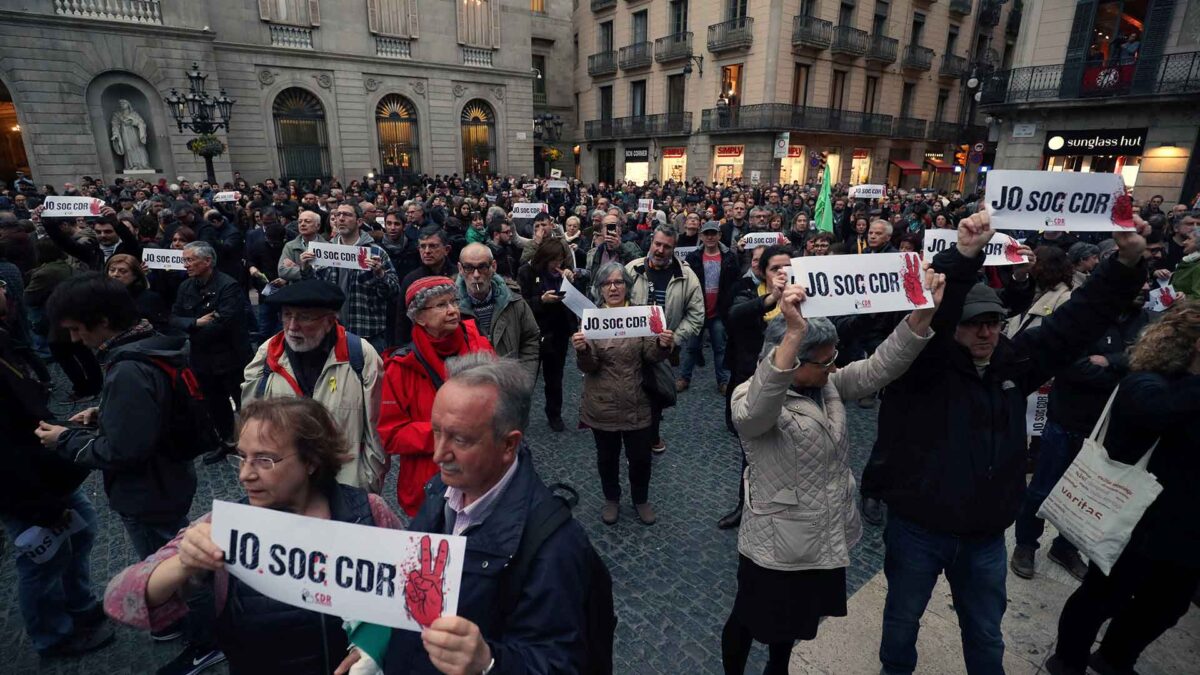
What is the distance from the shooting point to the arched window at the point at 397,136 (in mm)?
26719

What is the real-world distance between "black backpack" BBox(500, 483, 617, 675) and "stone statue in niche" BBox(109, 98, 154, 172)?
25127 millimetres

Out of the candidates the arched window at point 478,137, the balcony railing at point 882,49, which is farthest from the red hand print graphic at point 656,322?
the balcony railing at point 882,49

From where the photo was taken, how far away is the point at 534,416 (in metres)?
6.14

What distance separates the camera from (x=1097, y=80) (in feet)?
55.7

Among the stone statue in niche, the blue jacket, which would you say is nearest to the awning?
the stone statue in niche

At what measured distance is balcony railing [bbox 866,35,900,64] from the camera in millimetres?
28875

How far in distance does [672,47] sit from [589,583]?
3292 cm

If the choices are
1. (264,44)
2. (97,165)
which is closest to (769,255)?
(97,165)

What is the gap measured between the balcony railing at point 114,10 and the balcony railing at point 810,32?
81.9ft

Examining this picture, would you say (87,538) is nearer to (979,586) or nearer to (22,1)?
(979,586)

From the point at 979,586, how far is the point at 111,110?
26551 millimetres

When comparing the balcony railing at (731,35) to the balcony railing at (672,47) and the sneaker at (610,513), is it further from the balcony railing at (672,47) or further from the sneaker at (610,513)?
the sneaker at (610,513)

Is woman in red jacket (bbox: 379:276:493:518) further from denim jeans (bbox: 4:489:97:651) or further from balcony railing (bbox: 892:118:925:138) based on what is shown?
balcony railing (bbox: 892:118:925:138)

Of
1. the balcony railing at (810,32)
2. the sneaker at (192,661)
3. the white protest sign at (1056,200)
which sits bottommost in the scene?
the sneaker at (192,661)
